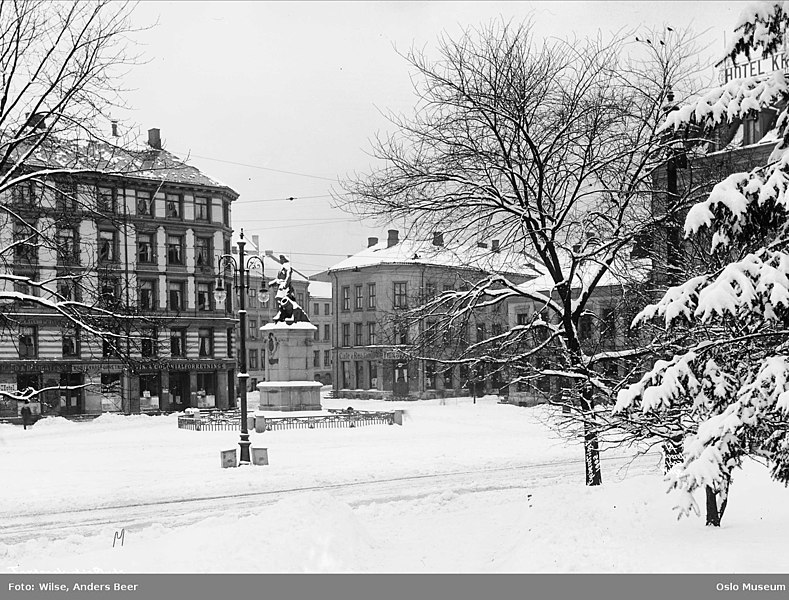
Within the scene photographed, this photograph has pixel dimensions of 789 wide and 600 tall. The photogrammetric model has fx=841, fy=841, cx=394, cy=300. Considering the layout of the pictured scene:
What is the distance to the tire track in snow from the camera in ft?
50.2

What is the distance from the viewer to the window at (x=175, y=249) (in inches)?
2164

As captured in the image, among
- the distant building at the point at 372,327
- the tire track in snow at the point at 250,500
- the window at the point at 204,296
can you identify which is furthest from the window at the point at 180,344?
the tire track in snow at the point at 250,500

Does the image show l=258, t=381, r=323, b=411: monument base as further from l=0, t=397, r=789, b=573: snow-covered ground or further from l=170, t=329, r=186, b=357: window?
l=170, t=329, r=186, b=357: window

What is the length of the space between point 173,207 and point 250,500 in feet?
131

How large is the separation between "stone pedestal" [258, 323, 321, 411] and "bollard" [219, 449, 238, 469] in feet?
55.9

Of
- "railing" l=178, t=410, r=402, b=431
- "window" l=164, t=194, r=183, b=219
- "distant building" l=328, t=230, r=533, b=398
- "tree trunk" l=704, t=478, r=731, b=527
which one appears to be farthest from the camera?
"distant building" l=328, t=230, r=533, b=398

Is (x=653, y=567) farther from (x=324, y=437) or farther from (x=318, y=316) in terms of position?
(x=318, y=316)

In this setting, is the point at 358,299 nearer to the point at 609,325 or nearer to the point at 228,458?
the point at 228,458

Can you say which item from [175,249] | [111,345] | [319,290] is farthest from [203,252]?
[319,290]

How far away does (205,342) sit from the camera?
186ft

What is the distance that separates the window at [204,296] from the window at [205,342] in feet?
4.85

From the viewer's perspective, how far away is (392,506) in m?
16.6

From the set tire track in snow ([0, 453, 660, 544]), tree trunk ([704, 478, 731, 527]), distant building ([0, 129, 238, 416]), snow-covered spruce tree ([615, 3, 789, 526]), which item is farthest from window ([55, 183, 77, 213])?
Result: distant building ([0, 129, 238, 416])
